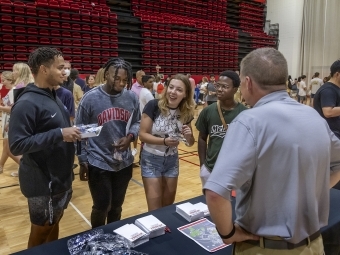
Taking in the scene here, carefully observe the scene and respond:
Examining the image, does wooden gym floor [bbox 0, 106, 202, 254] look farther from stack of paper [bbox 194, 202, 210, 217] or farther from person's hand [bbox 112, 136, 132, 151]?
stack of paper [bbox 194, 202, 210, 217]

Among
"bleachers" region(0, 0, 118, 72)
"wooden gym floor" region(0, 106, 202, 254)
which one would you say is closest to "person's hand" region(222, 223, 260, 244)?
"wooden gym floor" region(0, 106, 202, 254)

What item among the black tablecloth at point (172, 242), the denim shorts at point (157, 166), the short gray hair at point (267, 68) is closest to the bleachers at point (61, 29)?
the denim shorts at point (157, 166)

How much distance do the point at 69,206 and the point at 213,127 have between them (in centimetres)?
220

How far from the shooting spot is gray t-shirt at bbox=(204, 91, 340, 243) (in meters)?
1.08

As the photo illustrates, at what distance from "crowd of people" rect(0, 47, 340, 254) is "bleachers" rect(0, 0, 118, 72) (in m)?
7.72

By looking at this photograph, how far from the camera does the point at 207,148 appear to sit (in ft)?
8.94

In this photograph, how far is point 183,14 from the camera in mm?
16266

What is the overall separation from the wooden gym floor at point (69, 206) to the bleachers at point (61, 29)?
274 inches

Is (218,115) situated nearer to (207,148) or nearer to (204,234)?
(207,148)

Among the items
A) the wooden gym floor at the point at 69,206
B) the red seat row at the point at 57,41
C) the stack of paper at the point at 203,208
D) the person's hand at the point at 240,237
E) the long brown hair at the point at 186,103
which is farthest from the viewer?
the red seat row at the point at 57,41

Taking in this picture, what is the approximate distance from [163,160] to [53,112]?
3.30 ft

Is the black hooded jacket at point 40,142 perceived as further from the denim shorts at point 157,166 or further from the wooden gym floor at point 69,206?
the wooden gym floor at point 69,206

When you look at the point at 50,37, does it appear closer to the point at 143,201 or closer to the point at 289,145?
the point at 143,201

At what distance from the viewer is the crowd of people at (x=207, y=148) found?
3.63 ft
